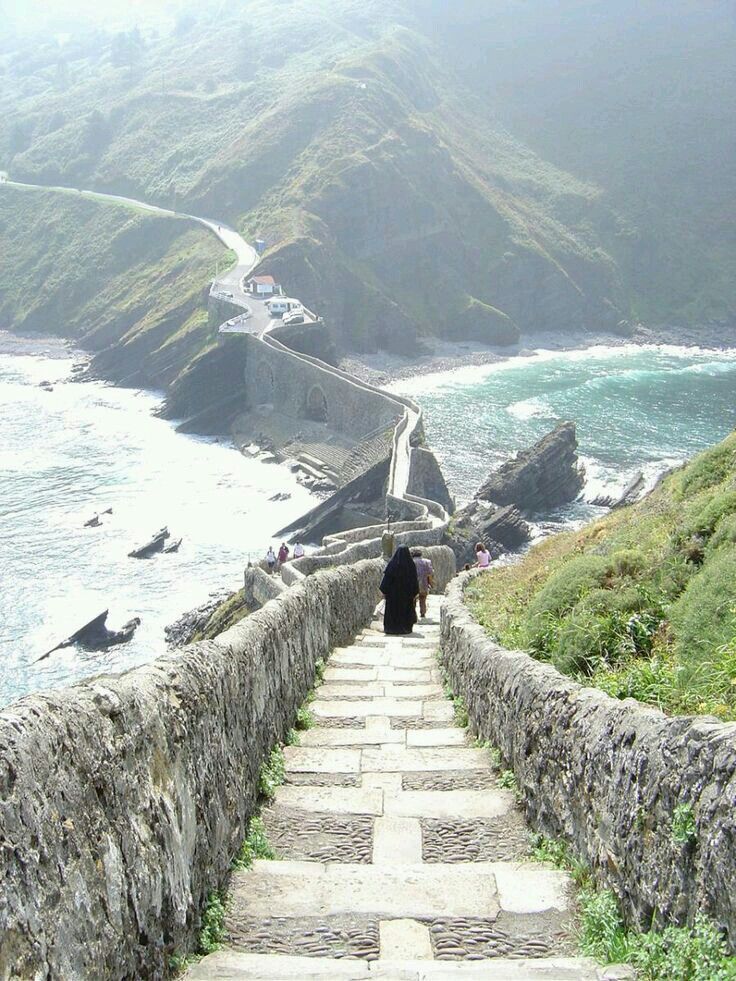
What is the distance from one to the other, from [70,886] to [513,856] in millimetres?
3393

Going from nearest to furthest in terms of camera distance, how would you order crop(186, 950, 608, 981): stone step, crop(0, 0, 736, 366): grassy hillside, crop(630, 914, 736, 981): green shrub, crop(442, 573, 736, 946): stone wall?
1. crop(630, 914, 736, 981): green shrub
2. crop(442, 573, 736, 946): stone wall
3. crop(186, 950, 608, 981): stone step
4. crop(0, 0, 736, 366): grassy hillside

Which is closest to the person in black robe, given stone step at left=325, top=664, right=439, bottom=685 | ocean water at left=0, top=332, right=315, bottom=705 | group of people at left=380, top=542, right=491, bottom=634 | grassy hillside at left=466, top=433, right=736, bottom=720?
group of people at left=380, top=542, right=491, bottom=634

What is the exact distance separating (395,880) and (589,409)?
77239 millimetres

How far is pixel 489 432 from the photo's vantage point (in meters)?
73.2

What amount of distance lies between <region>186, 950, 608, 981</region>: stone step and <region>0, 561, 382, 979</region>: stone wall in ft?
0.86

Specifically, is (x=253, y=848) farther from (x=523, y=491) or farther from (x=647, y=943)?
(x=523, y=491)

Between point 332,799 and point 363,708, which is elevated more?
point 332,799

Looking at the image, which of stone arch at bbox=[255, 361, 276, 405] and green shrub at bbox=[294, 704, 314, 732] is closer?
green shrub at bbox=[294, 704, 314, 732]

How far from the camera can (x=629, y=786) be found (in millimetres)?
5148

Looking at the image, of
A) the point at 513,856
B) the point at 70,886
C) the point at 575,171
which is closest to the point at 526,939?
the point at 513,856

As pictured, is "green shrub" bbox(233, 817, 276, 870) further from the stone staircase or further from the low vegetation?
the low vegetation

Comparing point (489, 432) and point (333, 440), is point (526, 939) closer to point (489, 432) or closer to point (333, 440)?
point (333, 440)

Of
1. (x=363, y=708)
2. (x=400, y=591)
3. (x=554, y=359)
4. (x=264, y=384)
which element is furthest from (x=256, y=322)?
(x=363, y=708)

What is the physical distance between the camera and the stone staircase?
4941mm
